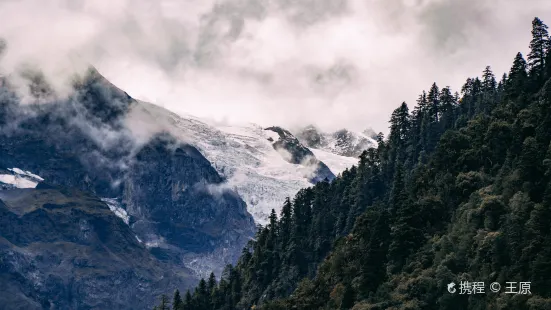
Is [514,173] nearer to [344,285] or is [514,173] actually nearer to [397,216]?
[397,216]

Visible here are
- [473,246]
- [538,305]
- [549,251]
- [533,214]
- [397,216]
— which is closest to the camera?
[538,305]

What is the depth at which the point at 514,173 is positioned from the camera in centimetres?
14712

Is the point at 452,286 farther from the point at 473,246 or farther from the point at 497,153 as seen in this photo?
the point at 497,153

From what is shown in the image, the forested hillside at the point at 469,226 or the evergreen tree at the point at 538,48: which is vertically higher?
the evergreen tree at the point at 538,48

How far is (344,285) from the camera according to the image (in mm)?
176750

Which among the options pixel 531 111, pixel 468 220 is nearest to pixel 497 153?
pixel 531 111

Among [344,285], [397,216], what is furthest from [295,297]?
[397,216]

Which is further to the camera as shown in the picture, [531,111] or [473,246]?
[531,111]

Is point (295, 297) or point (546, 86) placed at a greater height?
point (546, 86)

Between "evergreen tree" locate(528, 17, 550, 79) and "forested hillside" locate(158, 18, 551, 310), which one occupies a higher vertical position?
"evergreen tree" locate(528, 17, 550, 79)

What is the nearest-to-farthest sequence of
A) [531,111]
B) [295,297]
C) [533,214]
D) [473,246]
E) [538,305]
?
[538,305]
[533,214]
[473,246]
[531,111]
[295,297]

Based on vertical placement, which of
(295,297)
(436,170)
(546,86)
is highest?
(546,86)

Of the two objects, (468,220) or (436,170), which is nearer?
(468,220)

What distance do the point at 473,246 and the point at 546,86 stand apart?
4213 centimetres
